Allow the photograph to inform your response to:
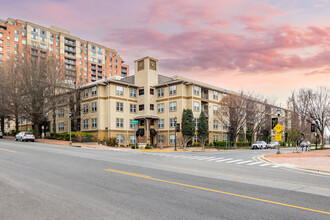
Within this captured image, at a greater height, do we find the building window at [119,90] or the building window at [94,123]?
the building window at [119,90]

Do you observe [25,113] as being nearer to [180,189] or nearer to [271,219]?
[180,189]

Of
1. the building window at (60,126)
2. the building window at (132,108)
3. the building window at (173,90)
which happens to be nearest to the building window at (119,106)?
the building window at (132,108)

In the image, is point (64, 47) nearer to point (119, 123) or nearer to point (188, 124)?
point (119, 123)

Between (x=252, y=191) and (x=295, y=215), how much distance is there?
251cm

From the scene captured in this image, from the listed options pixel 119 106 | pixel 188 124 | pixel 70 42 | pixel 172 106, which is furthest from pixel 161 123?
pixel 70 42

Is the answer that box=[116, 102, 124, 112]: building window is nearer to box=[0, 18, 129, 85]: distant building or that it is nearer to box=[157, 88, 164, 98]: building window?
box=[157, 88, 164, 98]: building window

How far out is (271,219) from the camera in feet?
19.0

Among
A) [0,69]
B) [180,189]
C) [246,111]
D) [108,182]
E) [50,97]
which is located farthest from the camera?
[246,111]

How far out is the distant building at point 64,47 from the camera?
3538 inches

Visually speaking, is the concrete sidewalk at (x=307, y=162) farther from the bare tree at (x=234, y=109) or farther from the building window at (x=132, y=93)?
the building window at (x=132, y=93)

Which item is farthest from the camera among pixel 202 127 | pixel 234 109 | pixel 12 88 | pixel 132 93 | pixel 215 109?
pixel 215 109

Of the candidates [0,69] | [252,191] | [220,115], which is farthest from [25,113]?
[252,191]

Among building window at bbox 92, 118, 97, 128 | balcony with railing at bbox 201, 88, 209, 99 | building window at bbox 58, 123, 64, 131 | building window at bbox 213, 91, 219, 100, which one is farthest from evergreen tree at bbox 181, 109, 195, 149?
building window at bbox 58, 123, 64, 131

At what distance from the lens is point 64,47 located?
3984 inches
